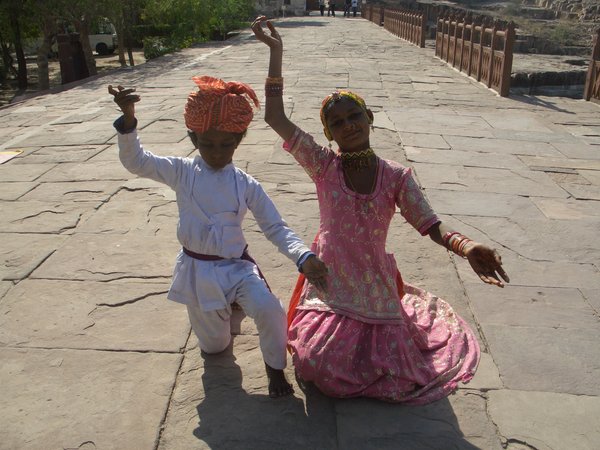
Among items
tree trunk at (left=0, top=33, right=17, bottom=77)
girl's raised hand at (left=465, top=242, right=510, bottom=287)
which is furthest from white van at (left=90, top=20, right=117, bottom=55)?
girl's raised hand at (left=465, top=242, right=510, bottom=287)

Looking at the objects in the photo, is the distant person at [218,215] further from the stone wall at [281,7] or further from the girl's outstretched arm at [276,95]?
the stone wall at [281,7]

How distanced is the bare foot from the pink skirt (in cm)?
8

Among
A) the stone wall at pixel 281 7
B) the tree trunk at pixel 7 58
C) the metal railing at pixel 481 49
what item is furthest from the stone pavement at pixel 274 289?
the stone wall at pixel 281 7

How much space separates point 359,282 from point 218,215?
657 millimetres

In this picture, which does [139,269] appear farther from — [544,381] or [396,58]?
[396,58]

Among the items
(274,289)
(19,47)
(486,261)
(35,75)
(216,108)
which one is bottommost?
(35,75)

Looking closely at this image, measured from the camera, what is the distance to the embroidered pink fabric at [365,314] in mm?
2287

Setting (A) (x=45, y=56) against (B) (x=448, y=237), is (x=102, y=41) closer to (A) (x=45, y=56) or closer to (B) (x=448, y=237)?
(A) (x=45, y=56)

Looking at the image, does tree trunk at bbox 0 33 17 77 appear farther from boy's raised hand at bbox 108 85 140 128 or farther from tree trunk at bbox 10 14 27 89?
boy's raised hand at bbox 108 85 140 128

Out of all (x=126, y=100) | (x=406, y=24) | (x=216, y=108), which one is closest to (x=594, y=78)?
(x=216, y=108)

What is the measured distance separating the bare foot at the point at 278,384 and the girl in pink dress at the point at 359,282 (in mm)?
84

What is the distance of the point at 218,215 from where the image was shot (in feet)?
7.73

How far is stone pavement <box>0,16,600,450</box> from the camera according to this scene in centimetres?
214

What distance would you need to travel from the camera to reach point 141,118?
793cm
